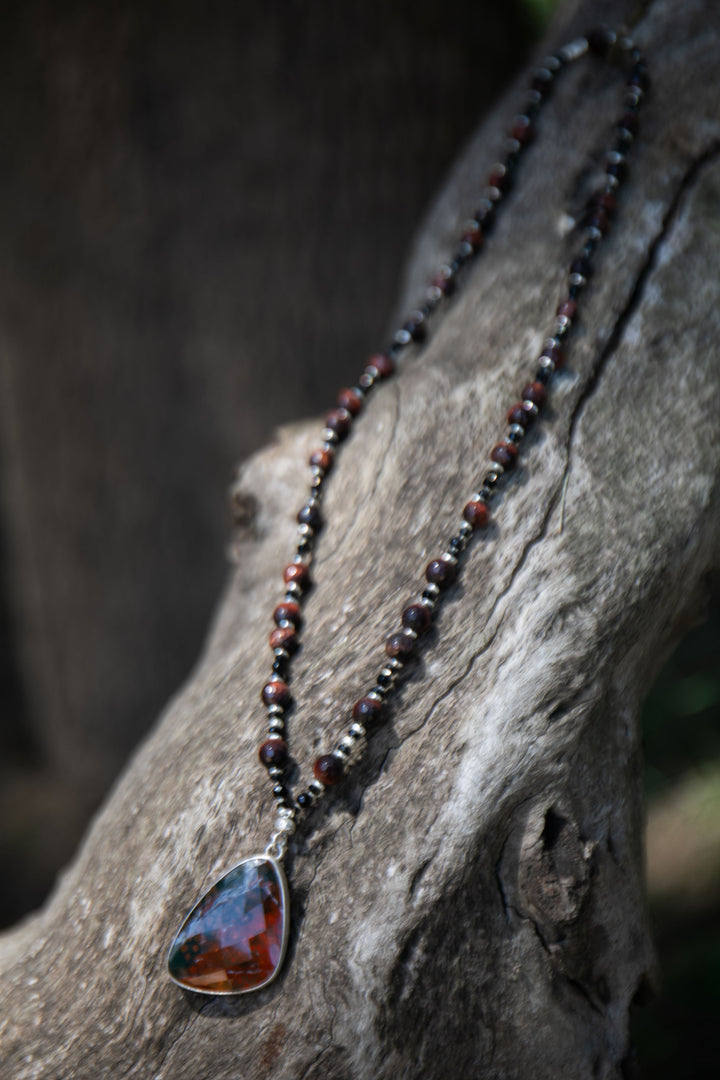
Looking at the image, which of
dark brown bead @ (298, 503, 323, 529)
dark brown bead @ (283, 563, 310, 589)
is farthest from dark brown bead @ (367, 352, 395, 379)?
dark brown bead @ (283, 563, 310, 589)

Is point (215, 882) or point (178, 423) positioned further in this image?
point (178, 423)

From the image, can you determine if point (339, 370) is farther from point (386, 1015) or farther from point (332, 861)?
point (386, 1015)

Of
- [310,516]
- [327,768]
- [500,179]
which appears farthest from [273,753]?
[500,179]

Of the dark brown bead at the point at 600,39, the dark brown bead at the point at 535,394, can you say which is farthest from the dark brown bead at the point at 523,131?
the dark brown bead at the point at 535,394

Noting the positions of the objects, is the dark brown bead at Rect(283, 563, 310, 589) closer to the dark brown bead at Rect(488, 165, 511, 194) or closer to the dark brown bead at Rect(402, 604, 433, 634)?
the dark brown bead at Rect(402, 604, 433, 634)

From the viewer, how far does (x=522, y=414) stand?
48.0 inches

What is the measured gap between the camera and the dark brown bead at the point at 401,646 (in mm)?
1126

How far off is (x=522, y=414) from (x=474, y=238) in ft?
1.38

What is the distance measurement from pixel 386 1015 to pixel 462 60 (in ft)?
6.62

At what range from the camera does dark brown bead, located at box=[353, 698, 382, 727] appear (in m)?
1.10

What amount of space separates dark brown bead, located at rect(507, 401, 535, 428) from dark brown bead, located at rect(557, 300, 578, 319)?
165 mm

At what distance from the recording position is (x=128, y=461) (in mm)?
2260

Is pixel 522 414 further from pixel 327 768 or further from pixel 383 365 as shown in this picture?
pixel 327 768

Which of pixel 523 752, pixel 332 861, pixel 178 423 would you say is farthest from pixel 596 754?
pixel 178 423
